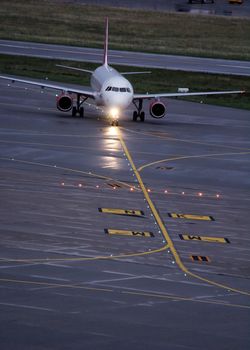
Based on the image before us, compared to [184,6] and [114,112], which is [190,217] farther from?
[184,6]

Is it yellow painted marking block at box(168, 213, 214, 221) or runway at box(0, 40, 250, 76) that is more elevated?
runway at box(0, 40, 250, 76)

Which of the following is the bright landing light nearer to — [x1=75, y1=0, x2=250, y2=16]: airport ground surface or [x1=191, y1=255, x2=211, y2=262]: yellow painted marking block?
[x1=191, y1=255, x2=211, y2=262]: yellow painted marking block

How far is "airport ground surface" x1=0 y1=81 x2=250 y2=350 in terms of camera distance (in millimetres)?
24344

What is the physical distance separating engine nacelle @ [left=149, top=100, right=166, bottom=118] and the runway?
30.6m

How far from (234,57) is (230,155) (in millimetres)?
58971

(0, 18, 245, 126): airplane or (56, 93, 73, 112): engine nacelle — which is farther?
(56, 93, 73, 112): engine nacelle

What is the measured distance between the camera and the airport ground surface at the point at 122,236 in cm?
2434

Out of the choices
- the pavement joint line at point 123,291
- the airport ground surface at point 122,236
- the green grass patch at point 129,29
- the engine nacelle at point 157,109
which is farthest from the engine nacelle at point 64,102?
the green grass patch at point 129,29

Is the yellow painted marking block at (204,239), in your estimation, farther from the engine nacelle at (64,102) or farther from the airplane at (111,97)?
the engine nacelle at (64,102)

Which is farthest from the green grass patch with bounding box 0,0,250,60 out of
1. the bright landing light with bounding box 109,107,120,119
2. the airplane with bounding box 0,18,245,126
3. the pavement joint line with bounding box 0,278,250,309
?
the pavement joint line with bounding box 0,278,250,309

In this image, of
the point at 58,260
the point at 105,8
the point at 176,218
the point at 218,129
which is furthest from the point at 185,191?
the point at 105,8

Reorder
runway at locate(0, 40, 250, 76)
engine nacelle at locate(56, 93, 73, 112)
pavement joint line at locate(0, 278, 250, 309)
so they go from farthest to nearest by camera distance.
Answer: runway at locate(0, 40, 250, 76) → engine nacelle at locate(56, 93, 73, 112) → pavement joint line at locate(0, 278, 250, 309)

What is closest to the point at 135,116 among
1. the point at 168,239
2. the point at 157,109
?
the point at 157,109

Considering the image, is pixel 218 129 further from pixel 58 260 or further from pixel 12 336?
pixel 12 336
